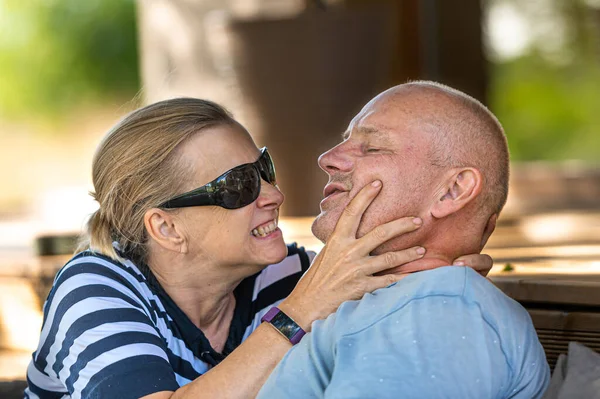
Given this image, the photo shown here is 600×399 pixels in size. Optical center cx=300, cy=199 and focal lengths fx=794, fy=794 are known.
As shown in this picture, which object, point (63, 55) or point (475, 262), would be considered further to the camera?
point (63, 55)

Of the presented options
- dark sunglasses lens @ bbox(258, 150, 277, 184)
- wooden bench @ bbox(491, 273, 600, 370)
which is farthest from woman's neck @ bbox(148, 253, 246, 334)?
wooden bench @ bbox(491, 273, 600, 370)

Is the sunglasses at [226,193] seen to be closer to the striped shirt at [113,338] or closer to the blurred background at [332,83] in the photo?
the striped shirt at [113,338]

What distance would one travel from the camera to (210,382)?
77.0 inches

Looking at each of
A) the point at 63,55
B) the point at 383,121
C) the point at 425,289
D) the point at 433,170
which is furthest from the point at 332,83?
the point at 63,55

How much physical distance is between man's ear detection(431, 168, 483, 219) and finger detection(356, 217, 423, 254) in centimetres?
7

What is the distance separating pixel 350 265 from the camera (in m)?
2.00

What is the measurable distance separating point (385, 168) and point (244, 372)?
62 centimetres

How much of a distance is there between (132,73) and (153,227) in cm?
1785

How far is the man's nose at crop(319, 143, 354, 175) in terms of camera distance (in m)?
2.10

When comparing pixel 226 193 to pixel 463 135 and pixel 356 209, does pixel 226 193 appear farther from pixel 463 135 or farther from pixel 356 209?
pixel 463 135

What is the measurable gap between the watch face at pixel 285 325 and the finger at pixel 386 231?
0.82 feet

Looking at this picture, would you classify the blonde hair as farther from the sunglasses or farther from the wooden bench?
the wooden bench

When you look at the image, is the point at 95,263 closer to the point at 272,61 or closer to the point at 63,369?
the point at 63,369

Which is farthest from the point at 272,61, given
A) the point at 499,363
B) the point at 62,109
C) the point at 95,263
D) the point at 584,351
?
the point at 62,109
